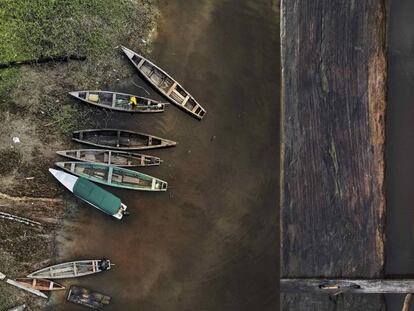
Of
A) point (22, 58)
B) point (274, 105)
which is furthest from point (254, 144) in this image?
point (22, 58)

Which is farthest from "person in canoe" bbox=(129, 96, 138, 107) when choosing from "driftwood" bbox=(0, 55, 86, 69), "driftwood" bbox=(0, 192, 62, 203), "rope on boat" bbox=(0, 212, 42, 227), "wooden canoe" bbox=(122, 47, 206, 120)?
"rope on boat" bbox=(0, 212, 42, 227)

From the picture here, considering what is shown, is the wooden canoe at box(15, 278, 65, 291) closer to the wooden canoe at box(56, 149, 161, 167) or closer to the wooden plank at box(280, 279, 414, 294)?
the wooden canoe at box(56, 149, 161, 167)

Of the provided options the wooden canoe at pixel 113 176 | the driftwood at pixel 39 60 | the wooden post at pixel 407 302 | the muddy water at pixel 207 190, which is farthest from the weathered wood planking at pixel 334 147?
the driftwood at pixel 39 60

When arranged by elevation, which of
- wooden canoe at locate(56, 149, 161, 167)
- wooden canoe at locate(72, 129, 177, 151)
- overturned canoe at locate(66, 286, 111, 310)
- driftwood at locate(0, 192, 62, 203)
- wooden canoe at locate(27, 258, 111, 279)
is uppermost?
wooden canoe at locate(72, 129, 177, 151)

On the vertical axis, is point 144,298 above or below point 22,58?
below

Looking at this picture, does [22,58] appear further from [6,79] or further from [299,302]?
[299,302]

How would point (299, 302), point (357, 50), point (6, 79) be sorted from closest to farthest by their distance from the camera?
point (299, 302) < point (357, 50) < point (6, 79)

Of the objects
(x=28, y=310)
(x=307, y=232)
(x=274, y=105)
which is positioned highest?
(x=274, y=105)

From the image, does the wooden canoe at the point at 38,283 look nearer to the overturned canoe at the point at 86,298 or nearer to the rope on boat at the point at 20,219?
the overturned canoe at the point at 86,298
